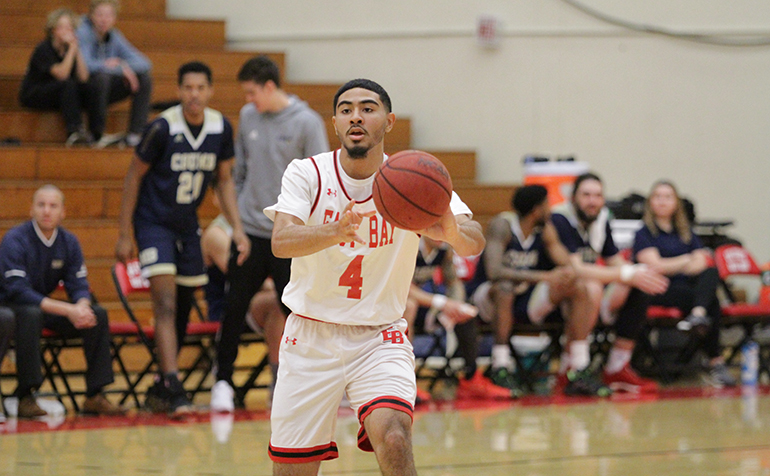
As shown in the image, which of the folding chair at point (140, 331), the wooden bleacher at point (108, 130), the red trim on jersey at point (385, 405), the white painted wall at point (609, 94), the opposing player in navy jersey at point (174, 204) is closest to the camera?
the red trim on jersey at point (385, 405)

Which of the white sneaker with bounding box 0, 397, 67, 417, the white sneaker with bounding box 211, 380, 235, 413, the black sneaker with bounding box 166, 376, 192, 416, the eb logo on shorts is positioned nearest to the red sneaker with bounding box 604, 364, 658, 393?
the white sneaker with bounding box 211, 380, 235, 413

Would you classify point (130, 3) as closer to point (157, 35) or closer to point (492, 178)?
point (157, 35)

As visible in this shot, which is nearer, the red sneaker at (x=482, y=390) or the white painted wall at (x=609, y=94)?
the red sneaker at (x=482, y=390)

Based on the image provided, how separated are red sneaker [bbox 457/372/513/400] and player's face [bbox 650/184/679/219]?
2.14m

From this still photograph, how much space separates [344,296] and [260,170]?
3.03 m

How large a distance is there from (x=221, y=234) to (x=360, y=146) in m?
3.74

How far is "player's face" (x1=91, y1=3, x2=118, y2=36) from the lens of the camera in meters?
9.20

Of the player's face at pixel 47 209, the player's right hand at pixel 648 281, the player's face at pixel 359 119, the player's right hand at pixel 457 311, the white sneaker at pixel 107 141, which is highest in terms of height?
the player's face at pixel 359 119

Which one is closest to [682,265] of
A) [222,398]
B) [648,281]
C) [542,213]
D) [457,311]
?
[648,281]

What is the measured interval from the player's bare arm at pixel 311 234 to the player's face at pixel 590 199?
15.0 ft

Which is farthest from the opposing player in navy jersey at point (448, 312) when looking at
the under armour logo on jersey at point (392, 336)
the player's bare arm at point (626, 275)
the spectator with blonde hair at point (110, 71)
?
the under armour logo on jersey at point (392, 336)

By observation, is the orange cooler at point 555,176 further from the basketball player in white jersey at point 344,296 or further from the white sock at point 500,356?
the basketball player in white jersey at point 344,296

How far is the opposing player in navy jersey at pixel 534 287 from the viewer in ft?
24.1

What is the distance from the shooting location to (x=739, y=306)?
8508 millimetres
